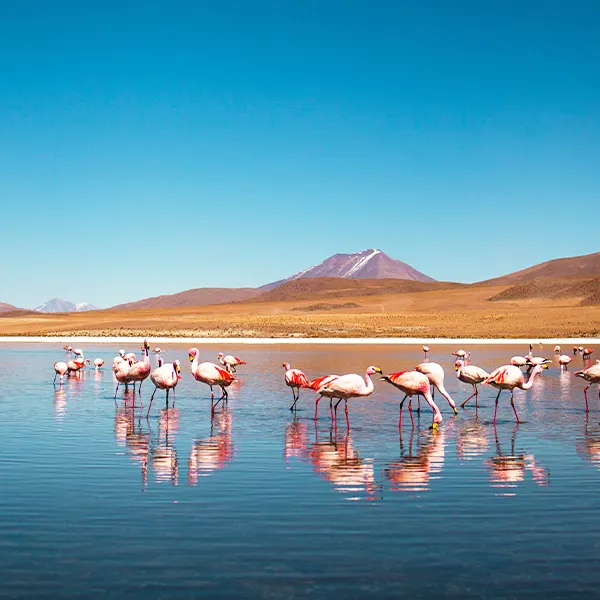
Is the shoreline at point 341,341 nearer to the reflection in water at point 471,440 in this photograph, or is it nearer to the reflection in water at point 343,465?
the reflection in water at point 471,440

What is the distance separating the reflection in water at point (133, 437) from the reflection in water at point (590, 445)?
21.2ft

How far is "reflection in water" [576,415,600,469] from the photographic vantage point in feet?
40.0

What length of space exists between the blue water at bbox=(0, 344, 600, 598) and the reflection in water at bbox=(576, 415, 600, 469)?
7cm

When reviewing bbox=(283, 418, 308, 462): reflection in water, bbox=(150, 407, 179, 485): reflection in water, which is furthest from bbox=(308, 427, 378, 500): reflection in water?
bbox=(150, 407, 179, 485): reflection in water

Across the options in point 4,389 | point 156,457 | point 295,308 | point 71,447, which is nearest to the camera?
point 156,457

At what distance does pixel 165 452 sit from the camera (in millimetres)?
12508

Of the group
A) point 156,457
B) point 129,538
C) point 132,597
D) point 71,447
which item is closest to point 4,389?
point 71,447

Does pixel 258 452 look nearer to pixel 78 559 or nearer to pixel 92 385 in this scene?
pixel 78 559

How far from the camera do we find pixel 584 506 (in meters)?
8.92

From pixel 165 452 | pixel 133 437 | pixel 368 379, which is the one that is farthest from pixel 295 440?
pixel 133 437

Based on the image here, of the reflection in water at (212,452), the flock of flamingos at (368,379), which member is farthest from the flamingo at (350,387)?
the reflection in water at (212,452)

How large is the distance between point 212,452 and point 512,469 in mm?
4437

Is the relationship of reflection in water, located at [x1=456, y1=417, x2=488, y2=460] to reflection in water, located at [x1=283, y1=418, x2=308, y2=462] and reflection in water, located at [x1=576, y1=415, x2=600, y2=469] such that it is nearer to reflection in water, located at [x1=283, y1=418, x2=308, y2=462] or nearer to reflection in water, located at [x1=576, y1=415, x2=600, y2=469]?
reflection in water, located at [x1=576, y1=415, x2=600, y2=469]

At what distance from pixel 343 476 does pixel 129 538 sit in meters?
3.76
